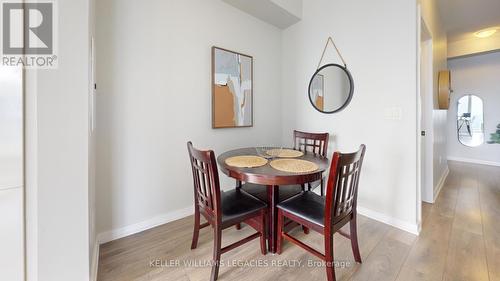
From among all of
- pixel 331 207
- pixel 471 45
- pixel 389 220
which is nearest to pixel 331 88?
pixel 389 220

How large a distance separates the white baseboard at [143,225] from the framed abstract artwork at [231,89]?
1.00 m

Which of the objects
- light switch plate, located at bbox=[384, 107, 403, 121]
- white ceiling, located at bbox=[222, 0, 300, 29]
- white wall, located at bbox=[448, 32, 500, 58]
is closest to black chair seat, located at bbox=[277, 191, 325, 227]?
light switch plate, located at bbox=[384, 107, 403, 121]

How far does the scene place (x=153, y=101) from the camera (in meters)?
1.96

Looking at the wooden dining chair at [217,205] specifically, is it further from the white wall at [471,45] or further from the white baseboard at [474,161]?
the white baseboard at [474,161]

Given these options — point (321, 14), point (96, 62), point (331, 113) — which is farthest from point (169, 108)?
point (321, 14)

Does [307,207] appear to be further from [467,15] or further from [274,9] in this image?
[467,15]

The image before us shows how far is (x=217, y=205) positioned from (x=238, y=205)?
0.86 ft

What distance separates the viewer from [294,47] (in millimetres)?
2938

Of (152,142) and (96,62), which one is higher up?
(96,62)

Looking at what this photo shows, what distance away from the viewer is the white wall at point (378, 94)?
1.95m

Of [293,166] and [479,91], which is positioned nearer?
[293,166]

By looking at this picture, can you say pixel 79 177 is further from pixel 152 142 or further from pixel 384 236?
pixel 384 236

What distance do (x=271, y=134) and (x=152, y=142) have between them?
1649mm

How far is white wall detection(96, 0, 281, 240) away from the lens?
176 cm
